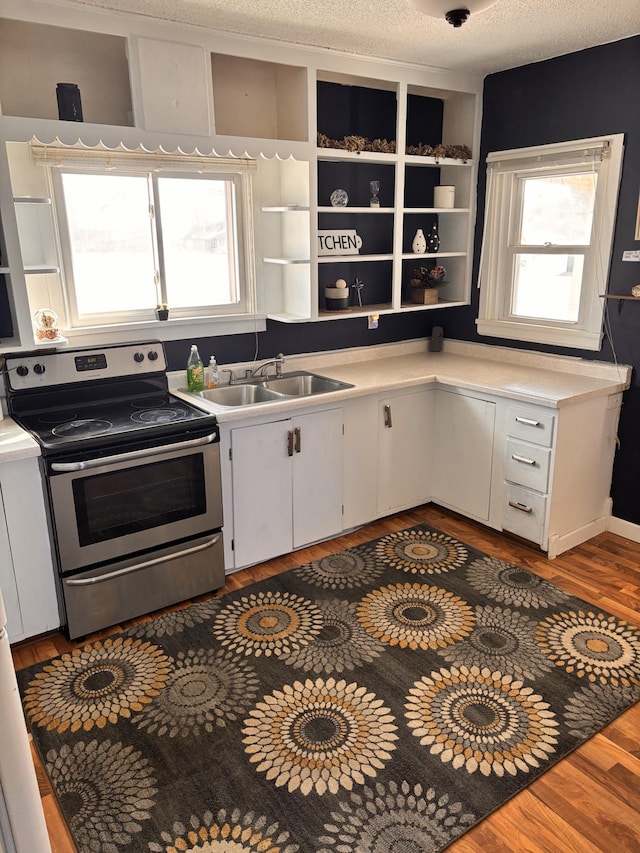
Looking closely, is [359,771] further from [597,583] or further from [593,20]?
[593,20]

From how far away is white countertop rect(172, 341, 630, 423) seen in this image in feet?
10.5

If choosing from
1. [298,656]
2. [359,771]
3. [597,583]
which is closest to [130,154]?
[298,656]

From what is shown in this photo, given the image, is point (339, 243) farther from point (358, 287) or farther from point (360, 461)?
point (360, 461)

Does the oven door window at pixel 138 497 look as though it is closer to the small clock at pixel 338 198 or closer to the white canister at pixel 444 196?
the small clock at pixel 338 198

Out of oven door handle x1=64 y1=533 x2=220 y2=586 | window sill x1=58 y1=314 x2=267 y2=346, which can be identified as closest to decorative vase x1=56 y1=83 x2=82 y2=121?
window sill x1=58 y1=314 x2=267 y2=346

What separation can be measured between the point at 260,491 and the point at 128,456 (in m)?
0.76

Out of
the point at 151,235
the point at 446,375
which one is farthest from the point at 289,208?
the point at 446,375

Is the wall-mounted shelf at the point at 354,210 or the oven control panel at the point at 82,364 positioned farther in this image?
the wall-mounted shelf at the point at 354,210

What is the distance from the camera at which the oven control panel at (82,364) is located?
9.45 ft

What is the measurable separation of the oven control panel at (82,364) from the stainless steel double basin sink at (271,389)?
1.09 feet

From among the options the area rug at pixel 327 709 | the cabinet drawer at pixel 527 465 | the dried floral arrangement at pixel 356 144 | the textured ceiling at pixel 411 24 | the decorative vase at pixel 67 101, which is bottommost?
the area rug at pixel 327 709

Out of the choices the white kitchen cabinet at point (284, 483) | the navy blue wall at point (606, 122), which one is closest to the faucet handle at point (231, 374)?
the white kitchen cabinet at point (284, 483)

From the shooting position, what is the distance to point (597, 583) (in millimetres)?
3176

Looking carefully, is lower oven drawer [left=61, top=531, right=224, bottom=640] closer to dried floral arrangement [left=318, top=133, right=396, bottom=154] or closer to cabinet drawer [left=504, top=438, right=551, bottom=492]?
cabinet drawer [left=504, top=438, right=551, bottom=492]
